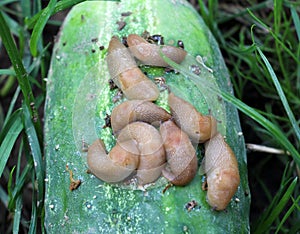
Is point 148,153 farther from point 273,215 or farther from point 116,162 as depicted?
point 273,215

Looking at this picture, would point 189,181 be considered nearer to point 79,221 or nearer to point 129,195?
point 129,195

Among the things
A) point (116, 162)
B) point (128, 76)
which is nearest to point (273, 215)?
point (116, 162)

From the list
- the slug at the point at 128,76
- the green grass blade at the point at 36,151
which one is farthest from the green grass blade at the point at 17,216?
the slug at the point at 128,76

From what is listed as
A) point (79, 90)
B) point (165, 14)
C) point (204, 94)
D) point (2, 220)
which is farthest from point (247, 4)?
point (2, 220)

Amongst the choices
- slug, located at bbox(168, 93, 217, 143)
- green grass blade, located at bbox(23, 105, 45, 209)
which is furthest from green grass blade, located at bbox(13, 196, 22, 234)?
slug, located at bbox(168, 93, 217, 143)

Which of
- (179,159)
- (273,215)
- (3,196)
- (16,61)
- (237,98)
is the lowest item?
(3,196)

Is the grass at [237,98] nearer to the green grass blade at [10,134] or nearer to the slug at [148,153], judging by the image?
the green grass blade at [10,134]
